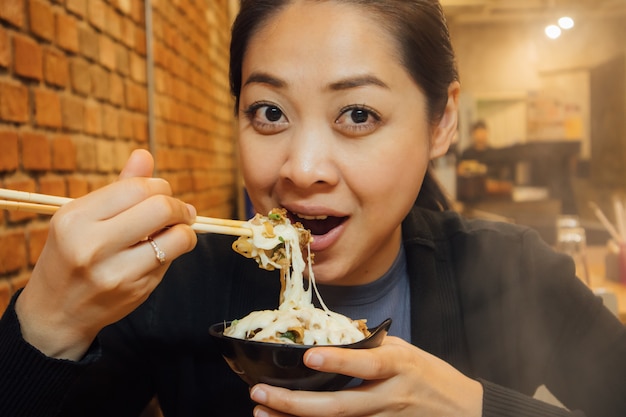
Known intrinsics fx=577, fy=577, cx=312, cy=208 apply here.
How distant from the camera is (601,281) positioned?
2.65 meters

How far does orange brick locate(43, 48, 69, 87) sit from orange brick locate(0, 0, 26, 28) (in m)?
0.16

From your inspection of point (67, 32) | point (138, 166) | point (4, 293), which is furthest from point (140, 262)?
point (67, 32)

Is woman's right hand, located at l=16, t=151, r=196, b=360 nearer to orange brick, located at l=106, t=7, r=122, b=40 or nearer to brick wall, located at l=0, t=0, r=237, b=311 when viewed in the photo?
brick wall, located at l=0, t=0, r=237, b=311

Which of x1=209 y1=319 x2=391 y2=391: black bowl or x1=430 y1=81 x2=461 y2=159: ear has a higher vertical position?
x1=430 y1=81 x2=461 y2=159: ear

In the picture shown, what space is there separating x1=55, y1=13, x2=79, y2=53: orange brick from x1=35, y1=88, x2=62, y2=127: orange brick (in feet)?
0.56

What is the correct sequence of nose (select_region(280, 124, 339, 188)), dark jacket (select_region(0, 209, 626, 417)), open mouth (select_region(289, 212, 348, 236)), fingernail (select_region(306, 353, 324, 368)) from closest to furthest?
1. fingernail (select_region(306, 353, 324, 368))
2. nose (select_region(280, 124, 339, 188))
3. open mouth (select_region(289, 212, 348, 236))
4. dark jacket (select_region(0, 209, 626, 417))

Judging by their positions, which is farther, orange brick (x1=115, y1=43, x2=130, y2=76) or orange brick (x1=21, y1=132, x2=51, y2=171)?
orange brick (x1=115, y1=43, x2=130, y2=76)

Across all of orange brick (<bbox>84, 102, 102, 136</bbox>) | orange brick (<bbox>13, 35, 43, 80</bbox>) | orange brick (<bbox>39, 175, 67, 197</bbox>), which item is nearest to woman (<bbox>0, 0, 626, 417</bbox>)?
orange brick (<bbox>39, 175, 67, 197</bbox>)

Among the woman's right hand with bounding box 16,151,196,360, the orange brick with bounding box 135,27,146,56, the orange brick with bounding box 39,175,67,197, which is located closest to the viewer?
the woman's right hand with bounding box 16,151,196,360

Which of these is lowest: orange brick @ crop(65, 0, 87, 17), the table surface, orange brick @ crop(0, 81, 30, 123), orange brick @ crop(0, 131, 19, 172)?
the table surface

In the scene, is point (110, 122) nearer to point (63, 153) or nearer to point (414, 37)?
point (63, 153)

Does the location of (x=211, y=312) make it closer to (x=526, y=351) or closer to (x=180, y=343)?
(x=180, y=343)

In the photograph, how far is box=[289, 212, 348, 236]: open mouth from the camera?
1.29 metres

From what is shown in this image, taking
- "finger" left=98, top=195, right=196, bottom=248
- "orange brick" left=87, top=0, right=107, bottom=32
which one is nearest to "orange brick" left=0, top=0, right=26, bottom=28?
"orange brick" left=87, top=0, right=107, bottom=32
